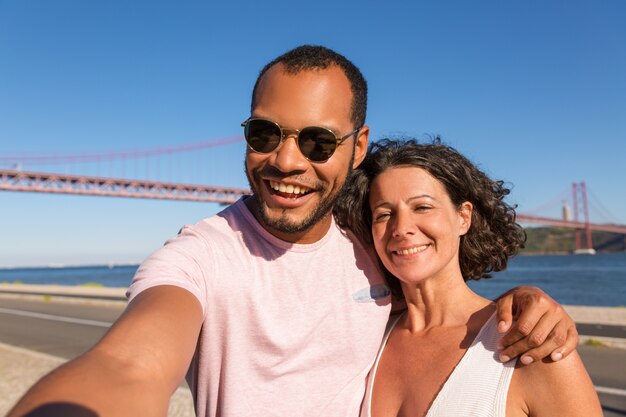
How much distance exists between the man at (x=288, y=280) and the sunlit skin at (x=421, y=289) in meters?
0.14

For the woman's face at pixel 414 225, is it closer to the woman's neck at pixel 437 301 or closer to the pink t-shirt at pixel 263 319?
the woman's neck at pixel 437 301

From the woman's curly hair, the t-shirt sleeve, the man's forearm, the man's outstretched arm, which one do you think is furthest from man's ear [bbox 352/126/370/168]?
the man's forearm

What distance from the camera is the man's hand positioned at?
149 cm

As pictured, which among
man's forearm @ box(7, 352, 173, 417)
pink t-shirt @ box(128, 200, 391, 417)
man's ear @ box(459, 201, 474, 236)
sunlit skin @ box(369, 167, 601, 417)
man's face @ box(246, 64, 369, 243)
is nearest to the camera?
man's forearm @ box(7, 352, 173, 417)

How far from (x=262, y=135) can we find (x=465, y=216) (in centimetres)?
91

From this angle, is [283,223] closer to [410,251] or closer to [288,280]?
[288,280]

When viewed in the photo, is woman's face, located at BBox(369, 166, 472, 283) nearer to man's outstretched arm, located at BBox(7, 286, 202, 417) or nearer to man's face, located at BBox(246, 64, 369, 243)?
man's face, located at BBox(246, 64, 369, 243)

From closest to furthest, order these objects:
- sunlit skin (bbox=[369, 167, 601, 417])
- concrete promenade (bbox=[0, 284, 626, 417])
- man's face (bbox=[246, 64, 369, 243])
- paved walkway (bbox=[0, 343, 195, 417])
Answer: man's face (bbox=[246, 64, 369, 243]) → sunlit skin (bbox=[369, 167, 601, 417]) → paved walkway (bbox=[0, 343, 195, 417]) → concrete promenade (bbox=[0, 284, 626, 417])

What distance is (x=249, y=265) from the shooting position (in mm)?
1545

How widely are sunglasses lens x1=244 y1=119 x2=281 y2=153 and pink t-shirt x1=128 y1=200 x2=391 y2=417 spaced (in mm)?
214

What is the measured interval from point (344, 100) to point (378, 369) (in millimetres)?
927

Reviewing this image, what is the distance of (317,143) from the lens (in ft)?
5.32

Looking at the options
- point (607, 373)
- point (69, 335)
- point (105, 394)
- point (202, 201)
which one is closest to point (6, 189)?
point (202, 201)

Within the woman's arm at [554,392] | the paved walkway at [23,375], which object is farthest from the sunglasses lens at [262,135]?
the paved walkway at [23,375]
